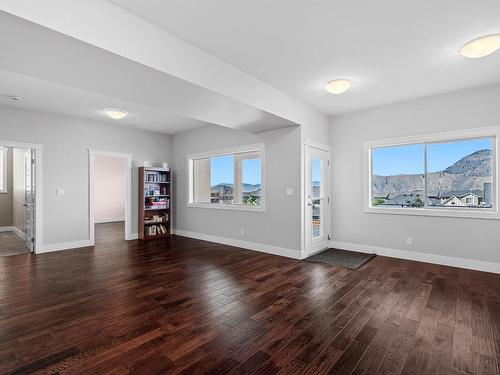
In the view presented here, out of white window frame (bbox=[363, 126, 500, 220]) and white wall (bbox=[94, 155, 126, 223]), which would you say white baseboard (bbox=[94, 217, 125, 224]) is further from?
white window frame (bbox=[363, 126, 500, 220])

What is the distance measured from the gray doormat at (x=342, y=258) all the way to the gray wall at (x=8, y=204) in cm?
853

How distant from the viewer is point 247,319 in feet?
8.32

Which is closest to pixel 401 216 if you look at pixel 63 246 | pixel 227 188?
pixel 227 188

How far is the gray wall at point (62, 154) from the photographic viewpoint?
5.11 m

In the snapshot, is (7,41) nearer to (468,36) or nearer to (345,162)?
(468,36)

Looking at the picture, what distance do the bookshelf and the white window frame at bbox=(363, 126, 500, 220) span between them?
16.5ft

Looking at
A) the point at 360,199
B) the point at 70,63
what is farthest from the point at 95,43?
the point at 360,199

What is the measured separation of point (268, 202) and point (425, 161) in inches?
113

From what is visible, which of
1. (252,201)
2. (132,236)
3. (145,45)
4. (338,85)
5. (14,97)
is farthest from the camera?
(132,236)

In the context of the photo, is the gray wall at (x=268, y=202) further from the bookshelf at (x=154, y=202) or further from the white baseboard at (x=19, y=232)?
the white baseboard at (x=19, y=232)

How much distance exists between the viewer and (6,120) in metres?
4.93

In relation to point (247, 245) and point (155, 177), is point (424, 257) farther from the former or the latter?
point (155, 177)

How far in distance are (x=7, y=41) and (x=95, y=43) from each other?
0.69 m

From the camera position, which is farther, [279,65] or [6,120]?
[6,120]
